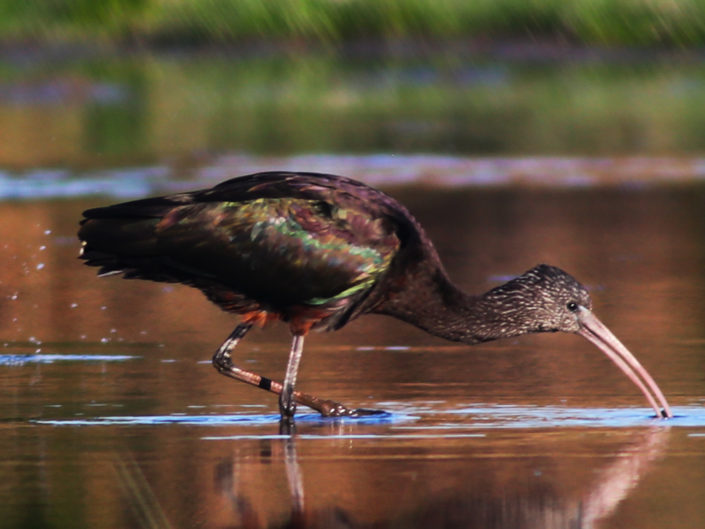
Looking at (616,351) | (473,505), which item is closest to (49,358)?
(616,351)

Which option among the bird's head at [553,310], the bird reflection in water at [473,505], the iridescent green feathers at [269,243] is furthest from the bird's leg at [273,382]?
the bird reflection in water at [473,505]

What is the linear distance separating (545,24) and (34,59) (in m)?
7.66

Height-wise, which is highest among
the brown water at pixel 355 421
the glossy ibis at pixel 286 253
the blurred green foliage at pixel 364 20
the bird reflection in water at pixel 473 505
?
the blurred green foliage at pixel 364 20

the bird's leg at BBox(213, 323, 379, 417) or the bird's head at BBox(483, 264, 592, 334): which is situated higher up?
the bird's head at BBox(483, 264, 592, 334)

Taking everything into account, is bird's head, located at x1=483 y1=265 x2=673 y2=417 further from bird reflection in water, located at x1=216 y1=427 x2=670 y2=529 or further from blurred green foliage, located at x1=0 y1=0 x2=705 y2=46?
blurred green foliage, located at x1=0 y1=0 x2=705 y2=46

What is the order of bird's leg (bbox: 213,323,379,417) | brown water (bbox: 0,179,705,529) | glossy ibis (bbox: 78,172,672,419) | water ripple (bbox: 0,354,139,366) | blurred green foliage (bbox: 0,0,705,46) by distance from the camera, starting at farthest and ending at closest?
blurred green foliage (bbox: 0,0,705,46) < water ripple (bbox: 0,354,139,366) < glossy ibis (bbox: 78,172,672,419) < bird's leg (bbox: 213,323,379,417) < brown water (bbox: 0,179,705,529)

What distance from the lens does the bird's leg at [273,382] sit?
1004cm

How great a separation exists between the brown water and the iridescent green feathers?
548 mm

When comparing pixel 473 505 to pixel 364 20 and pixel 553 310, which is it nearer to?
pixel 553 310

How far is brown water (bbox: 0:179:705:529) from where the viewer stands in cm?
802

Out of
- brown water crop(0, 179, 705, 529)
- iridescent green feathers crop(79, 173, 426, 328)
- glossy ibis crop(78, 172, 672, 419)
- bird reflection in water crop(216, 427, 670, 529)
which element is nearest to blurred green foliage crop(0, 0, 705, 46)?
brown water crop(0, 179, 705, 529)

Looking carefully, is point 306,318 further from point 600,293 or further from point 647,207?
point 647,207

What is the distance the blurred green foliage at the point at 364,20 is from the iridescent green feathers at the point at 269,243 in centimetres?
2219

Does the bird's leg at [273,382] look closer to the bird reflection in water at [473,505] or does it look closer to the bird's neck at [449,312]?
the bird's neck at [449,312]
